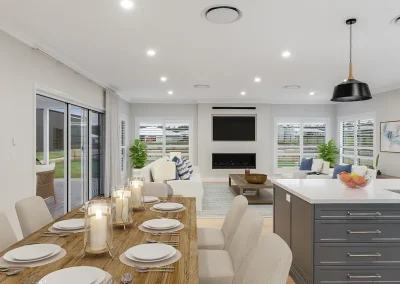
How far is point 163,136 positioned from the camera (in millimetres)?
9562

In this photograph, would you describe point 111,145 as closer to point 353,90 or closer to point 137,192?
point 137,192

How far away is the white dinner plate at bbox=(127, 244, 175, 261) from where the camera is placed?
4.37 ft

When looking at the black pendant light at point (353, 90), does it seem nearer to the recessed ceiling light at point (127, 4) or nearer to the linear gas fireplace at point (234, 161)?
the recessed ceiling light at point (127, 4)

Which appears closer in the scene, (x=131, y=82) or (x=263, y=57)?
(x=263, y=57)

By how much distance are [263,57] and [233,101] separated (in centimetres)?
476

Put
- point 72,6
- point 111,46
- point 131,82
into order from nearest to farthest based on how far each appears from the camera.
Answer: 1. point 72,6
2. point 111,46
3. point 131,82

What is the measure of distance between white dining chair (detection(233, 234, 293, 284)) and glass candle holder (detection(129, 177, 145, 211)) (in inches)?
45.6

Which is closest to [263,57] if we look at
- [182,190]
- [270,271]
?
[182,190]

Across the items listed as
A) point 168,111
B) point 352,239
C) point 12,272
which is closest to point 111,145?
point 168,111

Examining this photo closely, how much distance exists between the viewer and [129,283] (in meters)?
1.13

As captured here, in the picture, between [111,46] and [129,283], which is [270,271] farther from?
[111,46]

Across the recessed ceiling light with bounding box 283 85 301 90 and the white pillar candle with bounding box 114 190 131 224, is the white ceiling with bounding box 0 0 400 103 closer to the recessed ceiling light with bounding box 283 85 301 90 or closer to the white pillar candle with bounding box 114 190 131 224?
the recessed ceiling light with bounding box 283 85 301 90

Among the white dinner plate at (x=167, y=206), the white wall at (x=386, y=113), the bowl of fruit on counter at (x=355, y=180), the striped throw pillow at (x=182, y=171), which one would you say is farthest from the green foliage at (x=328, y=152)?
the white dinner plate at (x=167, y=206)

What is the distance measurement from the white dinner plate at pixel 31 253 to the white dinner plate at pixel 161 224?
0.54 metres
